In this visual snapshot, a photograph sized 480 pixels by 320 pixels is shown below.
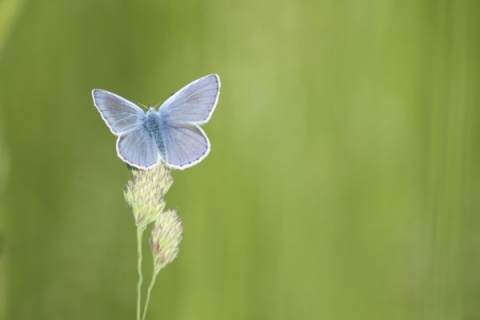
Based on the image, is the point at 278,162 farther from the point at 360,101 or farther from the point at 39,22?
the point at 39,22

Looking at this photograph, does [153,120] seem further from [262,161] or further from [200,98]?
[262,161]

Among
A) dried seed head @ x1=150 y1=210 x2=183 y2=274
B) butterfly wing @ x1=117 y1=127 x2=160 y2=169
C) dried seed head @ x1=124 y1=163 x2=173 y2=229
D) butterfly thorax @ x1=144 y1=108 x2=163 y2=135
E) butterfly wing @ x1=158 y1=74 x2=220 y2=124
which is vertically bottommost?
dried seed head @ x1=150 y1=210 x2=183 y2=274

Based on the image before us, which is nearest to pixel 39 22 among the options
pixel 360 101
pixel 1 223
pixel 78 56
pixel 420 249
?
pixel 78 56

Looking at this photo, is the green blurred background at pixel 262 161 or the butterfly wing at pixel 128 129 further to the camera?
the green blurred background at pixel 262 161

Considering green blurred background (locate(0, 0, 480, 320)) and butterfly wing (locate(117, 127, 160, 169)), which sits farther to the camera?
green blurred background (locate(0, 0, 480, 320))

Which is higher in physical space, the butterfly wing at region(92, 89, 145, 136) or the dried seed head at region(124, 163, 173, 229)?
the butterfly wing at region(92, 89, 145, 136)

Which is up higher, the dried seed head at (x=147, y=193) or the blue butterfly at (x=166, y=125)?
the blue butterfly at (x=166, y=125)

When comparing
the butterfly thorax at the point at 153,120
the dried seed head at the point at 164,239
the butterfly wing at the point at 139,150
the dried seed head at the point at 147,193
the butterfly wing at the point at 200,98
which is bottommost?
the dried seed head at the point at 164,239
